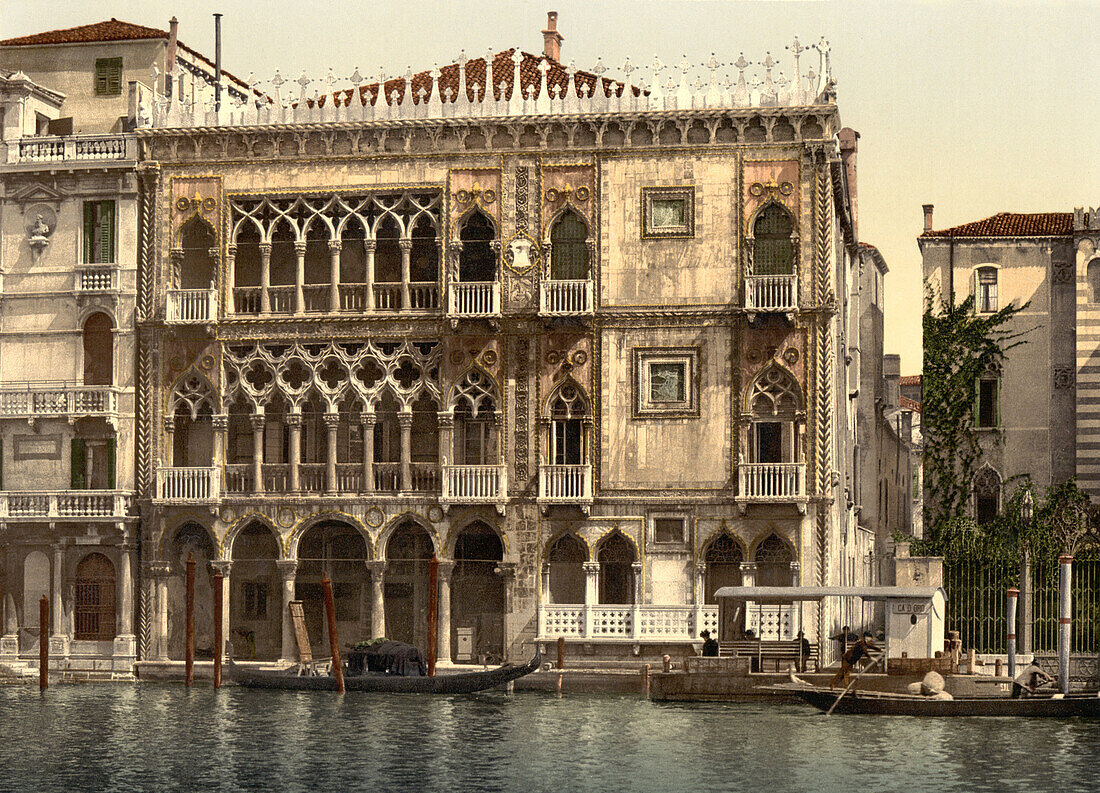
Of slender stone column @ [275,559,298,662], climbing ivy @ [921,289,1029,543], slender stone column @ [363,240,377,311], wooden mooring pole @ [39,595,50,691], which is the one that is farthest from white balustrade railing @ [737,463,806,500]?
wooden mooring pole @ [39,595,50,691]

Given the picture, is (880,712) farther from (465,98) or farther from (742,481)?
(465,98)

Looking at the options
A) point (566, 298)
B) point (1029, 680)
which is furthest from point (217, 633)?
point (1029, 680)

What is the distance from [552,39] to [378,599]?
16.4 m

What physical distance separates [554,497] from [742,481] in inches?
171

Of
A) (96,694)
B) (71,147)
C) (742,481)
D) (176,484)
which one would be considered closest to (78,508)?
(176,484)

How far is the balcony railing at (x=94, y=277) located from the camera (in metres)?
47.0

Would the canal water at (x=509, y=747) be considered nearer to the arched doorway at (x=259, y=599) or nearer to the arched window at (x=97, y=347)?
the arched doorway at (x=259, y=599)

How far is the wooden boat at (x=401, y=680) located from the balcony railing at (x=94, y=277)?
33.4 ft

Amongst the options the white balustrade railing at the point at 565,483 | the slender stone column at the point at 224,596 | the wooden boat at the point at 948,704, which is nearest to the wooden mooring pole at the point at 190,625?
the slender stone column at the point at 224,596

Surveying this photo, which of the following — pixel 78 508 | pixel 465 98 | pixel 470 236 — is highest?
pixel 465 98

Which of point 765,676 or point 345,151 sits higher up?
point 345,151

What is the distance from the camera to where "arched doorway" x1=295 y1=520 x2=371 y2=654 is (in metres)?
47.5

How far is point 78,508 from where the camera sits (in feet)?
153

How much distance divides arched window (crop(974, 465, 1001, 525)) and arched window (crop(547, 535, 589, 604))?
14.7 metres
